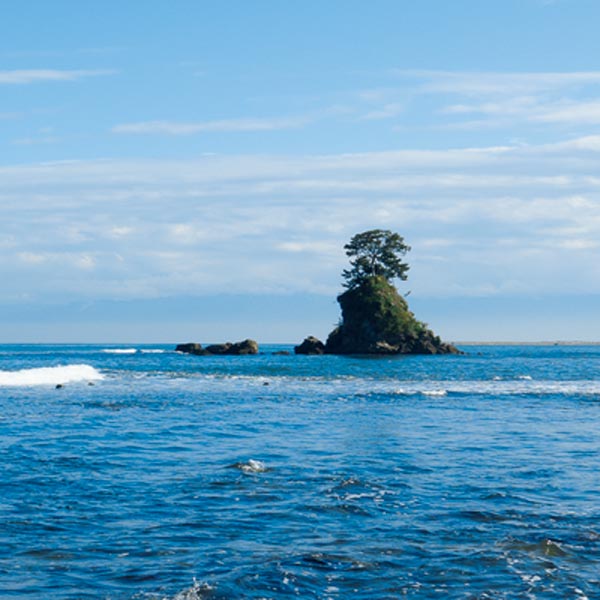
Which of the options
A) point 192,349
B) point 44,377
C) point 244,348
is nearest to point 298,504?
point 44,377

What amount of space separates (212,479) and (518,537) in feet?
29.8

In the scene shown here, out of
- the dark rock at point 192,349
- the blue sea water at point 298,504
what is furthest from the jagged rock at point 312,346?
the blue sea water at point 298,504

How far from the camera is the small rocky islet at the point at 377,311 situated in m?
132

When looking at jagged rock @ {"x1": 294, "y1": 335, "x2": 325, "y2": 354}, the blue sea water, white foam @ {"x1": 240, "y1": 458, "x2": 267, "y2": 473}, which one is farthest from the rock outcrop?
white foam @ {"x1": 240, "y1": 458, "x2": 267, "y2": 473}

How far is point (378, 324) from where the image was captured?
132 metres

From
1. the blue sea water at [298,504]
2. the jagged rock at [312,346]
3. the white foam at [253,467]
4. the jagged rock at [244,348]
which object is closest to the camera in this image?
the blue sea water at [298,504]

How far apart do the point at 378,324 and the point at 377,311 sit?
95.2 inches

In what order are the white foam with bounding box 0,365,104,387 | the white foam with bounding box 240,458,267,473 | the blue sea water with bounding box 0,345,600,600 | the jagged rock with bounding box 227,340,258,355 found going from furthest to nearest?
the jagged rock with bounding box 227,340,258,355, the white foam with bounding box 0,365,104,387, the white foam with bounding box 240,458,267,473, the blue sea water with bounding box 0,345,600,600

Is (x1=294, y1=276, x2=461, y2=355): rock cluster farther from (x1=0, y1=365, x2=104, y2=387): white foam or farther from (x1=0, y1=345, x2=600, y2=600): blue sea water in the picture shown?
(x1=0, y1=345, x2=600, y2=600): blue sea water

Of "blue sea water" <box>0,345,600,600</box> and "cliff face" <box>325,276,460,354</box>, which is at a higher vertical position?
"cliff face" <box>325,276,460,354</box>

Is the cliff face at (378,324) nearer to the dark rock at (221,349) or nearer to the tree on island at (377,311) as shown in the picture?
the tree on island at (377,311)

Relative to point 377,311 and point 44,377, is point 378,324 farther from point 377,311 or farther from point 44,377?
point 44,377

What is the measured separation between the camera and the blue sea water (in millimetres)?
12930

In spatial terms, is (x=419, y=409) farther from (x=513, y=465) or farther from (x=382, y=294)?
(x=382, y=294)
